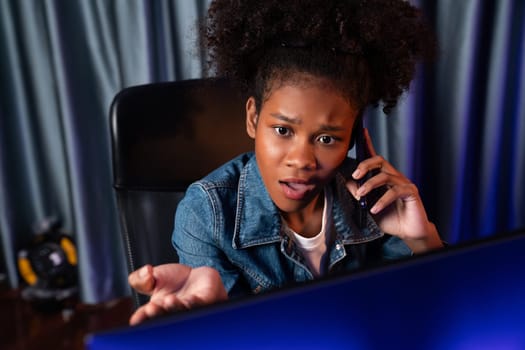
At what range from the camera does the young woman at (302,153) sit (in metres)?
0.68

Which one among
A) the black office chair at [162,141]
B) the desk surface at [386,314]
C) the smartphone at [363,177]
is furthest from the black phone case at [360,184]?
the desk surface at [386,314]

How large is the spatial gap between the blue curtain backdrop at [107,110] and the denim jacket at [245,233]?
445 mm

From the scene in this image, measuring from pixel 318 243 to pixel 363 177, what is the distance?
14 cm

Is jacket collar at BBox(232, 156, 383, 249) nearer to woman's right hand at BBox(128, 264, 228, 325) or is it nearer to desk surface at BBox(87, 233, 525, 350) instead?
woman's right hand at BBox(128, 264, 228, 325)

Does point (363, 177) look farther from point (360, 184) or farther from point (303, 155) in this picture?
point (303, 155)

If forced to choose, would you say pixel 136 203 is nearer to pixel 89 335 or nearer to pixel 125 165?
pixel 125 165

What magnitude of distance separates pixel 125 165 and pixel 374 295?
0.75 meters

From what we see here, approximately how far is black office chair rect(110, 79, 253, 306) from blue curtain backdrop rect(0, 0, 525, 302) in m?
0.26

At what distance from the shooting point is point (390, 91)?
797 mm

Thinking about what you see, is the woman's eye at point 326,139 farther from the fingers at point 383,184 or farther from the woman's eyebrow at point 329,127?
the fingers at point 383,184

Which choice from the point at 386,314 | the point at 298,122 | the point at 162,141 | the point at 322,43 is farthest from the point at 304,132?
the point at 386,314

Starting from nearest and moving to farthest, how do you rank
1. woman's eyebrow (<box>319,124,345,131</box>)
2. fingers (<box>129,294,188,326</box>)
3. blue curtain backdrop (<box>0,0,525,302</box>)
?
fingers (<box>129,294,188,326</box>) → woman's eyebrow (<box>319,124,345,131</box>) → blue curtain backdrop (<box>0,0,525,302</box>)

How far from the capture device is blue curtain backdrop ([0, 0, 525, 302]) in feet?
4.06

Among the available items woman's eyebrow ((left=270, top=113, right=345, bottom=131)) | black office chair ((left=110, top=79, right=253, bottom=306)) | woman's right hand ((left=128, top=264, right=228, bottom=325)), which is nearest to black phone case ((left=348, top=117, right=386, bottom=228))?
woman's eyebrow ((left=270, top=113, right=345, bottom=131))
